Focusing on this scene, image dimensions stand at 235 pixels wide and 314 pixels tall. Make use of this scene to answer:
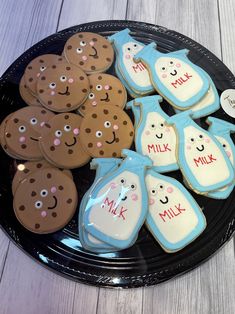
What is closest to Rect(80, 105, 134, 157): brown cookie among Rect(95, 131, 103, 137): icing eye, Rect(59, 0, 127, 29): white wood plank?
Rect(95, 131, 103, 137): icing eye

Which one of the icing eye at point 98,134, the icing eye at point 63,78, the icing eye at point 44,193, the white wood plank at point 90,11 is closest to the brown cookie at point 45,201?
the icing eye at point 44,193

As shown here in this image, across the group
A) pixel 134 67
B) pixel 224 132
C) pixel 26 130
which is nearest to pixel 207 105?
pixel 224 132

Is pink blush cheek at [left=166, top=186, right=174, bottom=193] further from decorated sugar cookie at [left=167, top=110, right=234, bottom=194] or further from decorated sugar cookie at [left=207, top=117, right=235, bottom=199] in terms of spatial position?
decorated sugar cookie at [left=207, top=117, right=235, bottom=199]

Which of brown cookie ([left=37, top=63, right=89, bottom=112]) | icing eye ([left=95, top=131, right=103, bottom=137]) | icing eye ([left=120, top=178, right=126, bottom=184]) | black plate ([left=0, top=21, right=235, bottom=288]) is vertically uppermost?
brown cookie ([left=37, top=63, right=89, bottom=112])

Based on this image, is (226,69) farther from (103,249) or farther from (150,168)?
(103,249)

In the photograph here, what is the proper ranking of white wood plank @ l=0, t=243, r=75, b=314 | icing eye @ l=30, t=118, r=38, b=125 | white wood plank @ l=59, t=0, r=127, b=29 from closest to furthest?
white wood plank @ l=0, t=243, r=75, b=314, icing eye @ l=30, t=118, r=38, b=125, white wood plank @ l=59, t=0, r=127, b=29

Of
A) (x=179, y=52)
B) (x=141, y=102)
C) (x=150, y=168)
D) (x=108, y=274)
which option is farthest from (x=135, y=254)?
(x=179, y=52)

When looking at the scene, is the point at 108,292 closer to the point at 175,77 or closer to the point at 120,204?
the point at 120,204
